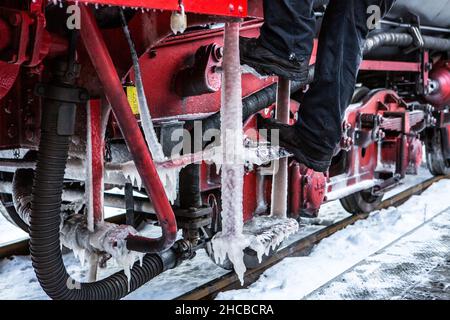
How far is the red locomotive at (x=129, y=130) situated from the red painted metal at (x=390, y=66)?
31 cm

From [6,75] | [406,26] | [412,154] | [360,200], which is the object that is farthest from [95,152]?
[412,154]

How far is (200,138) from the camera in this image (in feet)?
7.77

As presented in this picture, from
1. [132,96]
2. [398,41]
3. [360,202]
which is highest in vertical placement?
[398,41]

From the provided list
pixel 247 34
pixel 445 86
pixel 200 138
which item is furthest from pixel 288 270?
pixel 445 86

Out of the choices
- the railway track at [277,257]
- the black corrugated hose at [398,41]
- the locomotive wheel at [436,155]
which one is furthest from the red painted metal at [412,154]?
the locomotive wheel at [436,155]

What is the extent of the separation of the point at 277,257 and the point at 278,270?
26cm

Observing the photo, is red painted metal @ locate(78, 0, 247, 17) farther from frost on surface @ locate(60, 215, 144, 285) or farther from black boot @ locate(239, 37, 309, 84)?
frost on surface @ locate(60, 215, 144, 285)

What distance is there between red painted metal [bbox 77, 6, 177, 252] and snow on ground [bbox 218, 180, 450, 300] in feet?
3.53

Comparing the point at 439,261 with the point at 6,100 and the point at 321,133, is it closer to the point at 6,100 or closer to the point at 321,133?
the point at 321,133

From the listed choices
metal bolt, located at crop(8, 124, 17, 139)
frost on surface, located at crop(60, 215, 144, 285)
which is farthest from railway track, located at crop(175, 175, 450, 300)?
metal bolt, located at crop(8, 124, 17, 139)

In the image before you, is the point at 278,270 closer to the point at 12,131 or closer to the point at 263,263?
the point at 263,263

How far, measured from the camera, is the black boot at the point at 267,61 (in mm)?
1930

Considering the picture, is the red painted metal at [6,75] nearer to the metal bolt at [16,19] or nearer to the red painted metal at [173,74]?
the metal bolt at [16,19]

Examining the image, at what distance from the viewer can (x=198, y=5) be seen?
1.63m
